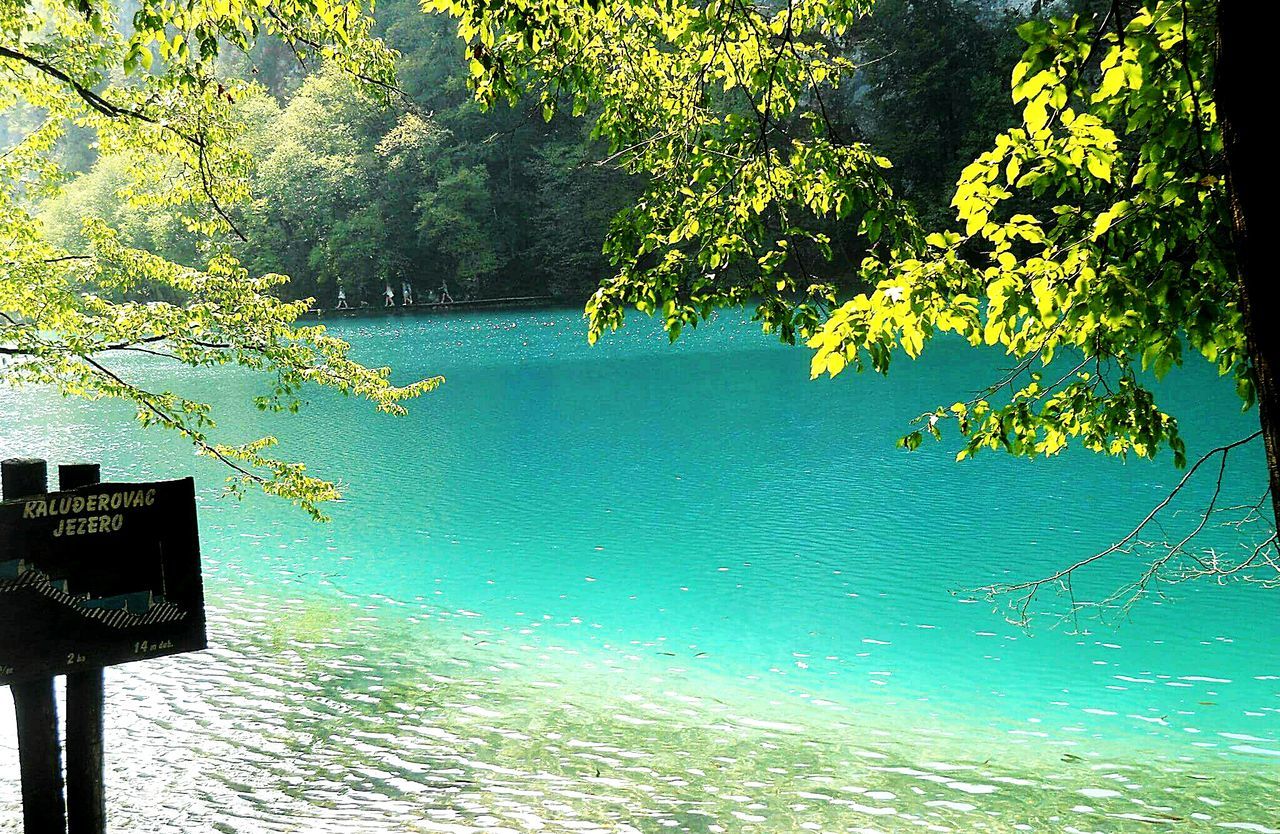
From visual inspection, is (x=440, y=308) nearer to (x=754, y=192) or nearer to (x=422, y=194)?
(x=422, y=194)

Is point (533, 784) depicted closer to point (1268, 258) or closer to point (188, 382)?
point (1268, 258)

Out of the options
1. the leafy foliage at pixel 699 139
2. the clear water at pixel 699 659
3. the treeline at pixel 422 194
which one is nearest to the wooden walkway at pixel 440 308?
the treeline at pixel 422 194

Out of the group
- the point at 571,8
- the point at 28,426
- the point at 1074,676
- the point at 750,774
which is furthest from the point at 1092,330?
the point at 28,426

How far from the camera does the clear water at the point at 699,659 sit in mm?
5879

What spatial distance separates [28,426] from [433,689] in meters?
23.2

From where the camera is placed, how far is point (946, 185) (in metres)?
49.4

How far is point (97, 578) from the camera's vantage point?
3.45 meters

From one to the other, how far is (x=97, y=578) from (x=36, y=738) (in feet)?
2.49

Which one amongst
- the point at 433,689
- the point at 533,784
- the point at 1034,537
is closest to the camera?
the point at 533,784

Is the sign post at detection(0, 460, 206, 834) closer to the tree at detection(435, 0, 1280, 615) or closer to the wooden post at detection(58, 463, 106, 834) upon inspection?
the wooden post at detection(58, 463, 106, 834)

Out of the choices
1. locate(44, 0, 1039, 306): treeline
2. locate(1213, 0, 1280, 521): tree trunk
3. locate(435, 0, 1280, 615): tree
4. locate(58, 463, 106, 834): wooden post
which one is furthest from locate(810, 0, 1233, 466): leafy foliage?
locate(44, 0, 1039, 306): treeline

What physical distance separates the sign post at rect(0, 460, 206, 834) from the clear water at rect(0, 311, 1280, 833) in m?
1.91

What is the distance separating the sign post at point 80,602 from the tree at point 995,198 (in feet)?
7.03

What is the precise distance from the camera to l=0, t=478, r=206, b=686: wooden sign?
333 centimetres
